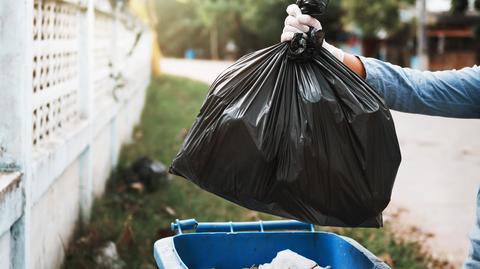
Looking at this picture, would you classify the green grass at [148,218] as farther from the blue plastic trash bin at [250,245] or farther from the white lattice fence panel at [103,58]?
the blue plastic trash bin at [250,245]

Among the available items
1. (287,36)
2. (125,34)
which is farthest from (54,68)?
(125,34)

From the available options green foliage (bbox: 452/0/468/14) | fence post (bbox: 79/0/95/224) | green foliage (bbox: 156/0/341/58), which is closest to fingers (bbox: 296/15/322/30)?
fence post (bbox: 79/0/95/224)

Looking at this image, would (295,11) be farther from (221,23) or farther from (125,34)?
(221,23)

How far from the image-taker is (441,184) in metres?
6.61

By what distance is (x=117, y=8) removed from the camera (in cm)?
614

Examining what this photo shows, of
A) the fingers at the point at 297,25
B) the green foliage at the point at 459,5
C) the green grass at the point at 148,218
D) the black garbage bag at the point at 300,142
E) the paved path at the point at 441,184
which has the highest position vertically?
the green foliage at the point at 459,5

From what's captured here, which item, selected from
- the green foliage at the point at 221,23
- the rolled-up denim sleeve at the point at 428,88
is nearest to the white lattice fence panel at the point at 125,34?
the rolled-up denim sleeve at the point at 428,88

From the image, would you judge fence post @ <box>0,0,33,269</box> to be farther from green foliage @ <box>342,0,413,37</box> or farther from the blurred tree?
the blurred tree

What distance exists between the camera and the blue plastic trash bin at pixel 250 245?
228 cm

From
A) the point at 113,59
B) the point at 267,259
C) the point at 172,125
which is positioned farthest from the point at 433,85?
the point at 172,125

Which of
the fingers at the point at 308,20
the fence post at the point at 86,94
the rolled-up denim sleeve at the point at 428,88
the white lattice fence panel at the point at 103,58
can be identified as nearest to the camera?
the fingers at the point at 308,20

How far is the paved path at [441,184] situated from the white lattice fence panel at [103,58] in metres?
2.55

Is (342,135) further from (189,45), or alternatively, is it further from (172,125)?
(189,45)

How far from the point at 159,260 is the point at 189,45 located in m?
→ 43.8
